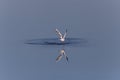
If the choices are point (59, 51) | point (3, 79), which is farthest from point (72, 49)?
point (3, 79)

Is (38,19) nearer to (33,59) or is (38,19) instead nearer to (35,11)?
(35,11)

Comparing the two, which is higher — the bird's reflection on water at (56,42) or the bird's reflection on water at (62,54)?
the bird's reflection on water at (56,42)

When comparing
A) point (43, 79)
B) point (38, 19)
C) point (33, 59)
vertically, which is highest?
point (38, 19)

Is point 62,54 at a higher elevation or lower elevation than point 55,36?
lower

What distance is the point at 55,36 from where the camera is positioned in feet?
7.45

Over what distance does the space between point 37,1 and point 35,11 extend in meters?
0.09

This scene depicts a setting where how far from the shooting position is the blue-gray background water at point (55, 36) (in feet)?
7.47

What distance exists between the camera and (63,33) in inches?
89.4

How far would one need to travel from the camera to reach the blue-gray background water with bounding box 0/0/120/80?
2277mm

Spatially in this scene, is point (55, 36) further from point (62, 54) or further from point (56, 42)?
point (62, 54)

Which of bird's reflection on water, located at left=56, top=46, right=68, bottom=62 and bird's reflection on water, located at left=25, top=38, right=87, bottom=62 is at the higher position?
bird's reflection on water, located at left=25, top=38, right=87, bottom=62

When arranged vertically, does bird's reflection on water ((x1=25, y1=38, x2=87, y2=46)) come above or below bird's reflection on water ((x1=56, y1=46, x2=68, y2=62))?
above

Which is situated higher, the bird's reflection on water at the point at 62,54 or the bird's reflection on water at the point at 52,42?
the bird's reflection on water at the point at 52,42

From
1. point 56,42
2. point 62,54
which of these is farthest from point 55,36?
point 62,54
